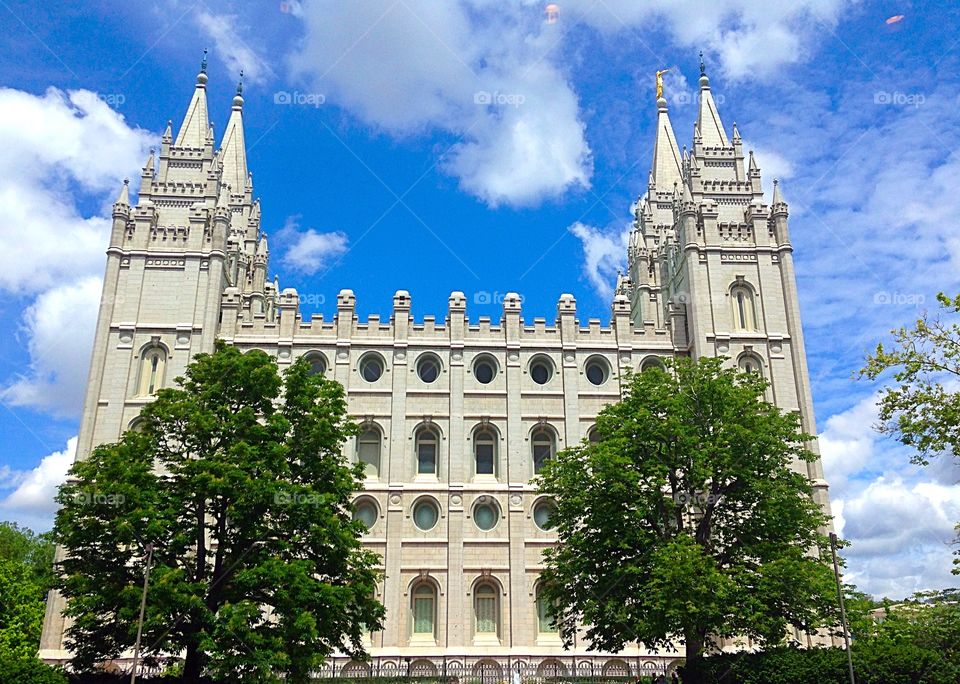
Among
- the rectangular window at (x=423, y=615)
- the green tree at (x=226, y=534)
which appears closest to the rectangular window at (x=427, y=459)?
the rectangular window at (x=423, y=615)

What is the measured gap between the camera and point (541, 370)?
4538 cm

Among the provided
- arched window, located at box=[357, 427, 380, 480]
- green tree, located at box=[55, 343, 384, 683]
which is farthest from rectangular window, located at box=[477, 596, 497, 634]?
green tree, located at box=[55, 343, 384, 683]

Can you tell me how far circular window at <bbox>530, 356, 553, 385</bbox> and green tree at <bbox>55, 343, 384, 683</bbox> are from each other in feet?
59.7

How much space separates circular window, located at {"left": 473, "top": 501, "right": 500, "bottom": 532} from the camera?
1644 inches

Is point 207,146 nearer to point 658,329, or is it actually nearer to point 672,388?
point 658,329

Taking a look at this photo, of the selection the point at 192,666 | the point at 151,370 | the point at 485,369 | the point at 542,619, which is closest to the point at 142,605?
the point at 192,666

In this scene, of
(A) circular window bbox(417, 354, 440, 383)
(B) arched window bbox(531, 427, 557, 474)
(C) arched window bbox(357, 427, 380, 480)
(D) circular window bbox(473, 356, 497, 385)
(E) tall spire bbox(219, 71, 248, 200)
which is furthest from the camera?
(E) tall spire bbox(219, 71, 248, 200)

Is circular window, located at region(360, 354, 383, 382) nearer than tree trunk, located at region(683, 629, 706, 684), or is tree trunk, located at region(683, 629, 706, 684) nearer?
tree trunk, located at region(683, 629, 706, 684)

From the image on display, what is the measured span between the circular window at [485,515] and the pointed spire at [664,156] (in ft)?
102

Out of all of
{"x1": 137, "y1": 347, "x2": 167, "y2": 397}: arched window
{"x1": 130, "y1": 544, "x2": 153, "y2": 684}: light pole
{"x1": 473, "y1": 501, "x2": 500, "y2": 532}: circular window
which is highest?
{"x1": 137, "y1": 347, "x2": 167, "y2": 397}: arched window

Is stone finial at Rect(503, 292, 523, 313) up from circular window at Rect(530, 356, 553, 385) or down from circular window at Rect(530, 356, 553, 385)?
up

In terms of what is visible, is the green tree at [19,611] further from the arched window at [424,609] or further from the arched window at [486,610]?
the arched window at [486,610]

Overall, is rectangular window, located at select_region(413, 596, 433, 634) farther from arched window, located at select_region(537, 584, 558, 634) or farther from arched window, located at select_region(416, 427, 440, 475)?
arched window, located at select_region(416, 427, 440, 475)

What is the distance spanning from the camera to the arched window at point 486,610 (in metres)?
40.1
